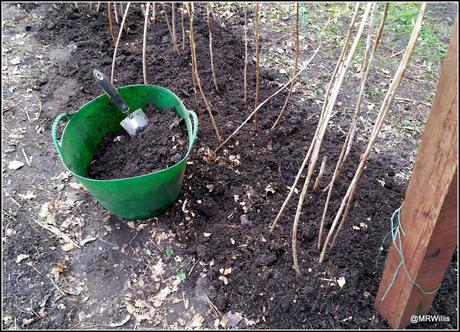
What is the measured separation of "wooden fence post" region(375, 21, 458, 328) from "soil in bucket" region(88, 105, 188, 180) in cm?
115

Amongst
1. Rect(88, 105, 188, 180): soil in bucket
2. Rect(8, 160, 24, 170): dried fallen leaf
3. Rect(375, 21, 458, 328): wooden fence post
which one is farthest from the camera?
Rect(8, 160, 24, 170): dried fallen leaf

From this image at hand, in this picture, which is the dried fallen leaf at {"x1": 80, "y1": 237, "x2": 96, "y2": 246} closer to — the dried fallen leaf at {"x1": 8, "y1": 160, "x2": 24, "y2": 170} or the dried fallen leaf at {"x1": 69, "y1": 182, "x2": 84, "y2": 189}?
the dried fallen leaf at {"x1": 69, "y1": 182, "x2": 84, "y2": 189}

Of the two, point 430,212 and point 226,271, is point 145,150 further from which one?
point 430,212

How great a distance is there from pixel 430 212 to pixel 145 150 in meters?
1.42

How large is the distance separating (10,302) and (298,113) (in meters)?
1.88

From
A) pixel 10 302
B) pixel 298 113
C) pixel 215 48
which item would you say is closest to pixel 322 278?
pixel 298 113

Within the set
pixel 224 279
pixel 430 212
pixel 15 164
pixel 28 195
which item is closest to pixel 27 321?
pixel 28 195

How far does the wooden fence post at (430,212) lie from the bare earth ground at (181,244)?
21 cm

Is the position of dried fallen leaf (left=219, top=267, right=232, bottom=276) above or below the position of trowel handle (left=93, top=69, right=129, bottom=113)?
below

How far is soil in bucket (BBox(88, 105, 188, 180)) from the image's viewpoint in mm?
2117

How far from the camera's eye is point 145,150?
2.18 meters

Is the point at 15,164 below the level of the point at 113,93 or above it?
below

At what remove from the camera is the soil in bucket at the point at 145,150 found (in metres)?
2.12

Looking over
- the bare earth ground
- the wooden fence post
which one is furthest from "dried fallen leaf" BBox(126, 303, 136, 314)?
the wooden fence post
